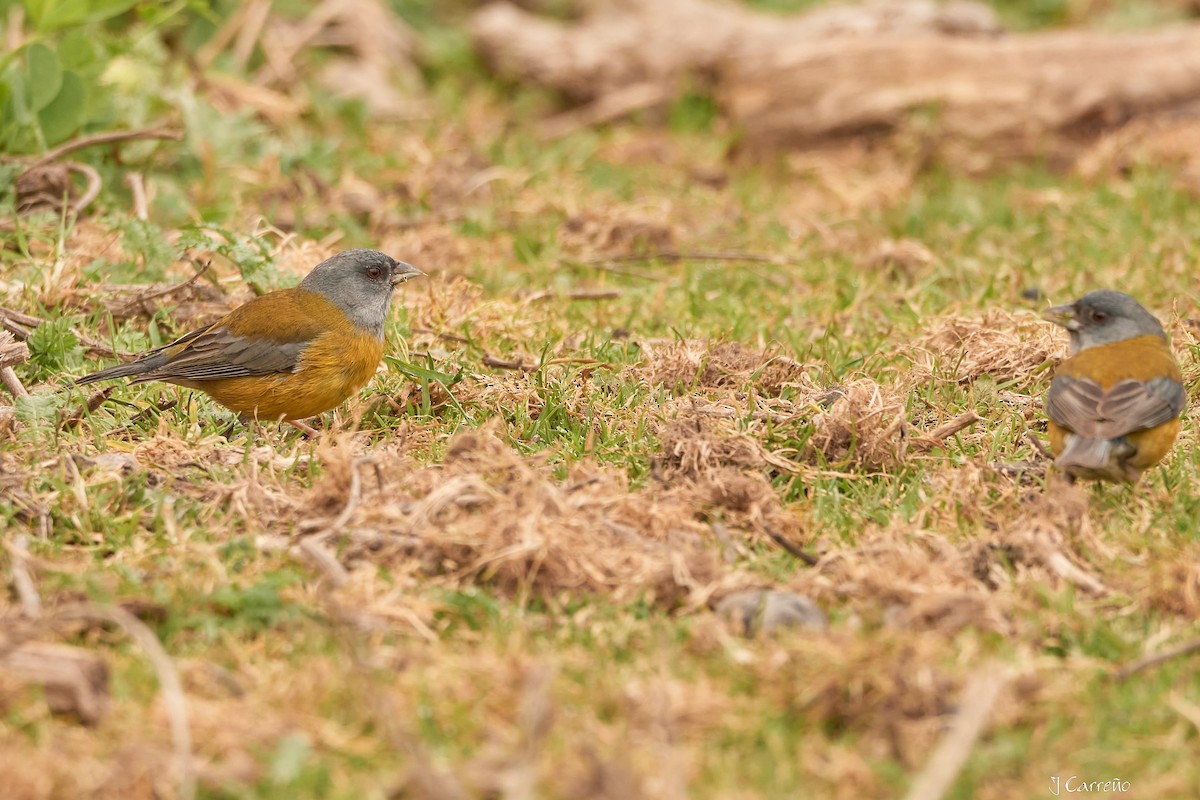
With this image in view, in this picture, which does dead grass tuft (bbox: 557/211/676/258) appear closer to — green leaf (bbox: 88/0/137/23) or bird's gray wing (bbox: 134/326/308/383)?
green leaf (bbox: 88/0/137/23)

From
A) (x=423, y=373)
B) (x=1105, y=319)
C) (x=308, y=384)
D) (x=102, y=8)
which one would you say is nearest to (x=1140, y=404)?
(x=1105, y=319)

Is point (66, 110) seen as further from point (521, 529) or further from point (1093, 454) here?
point (1093, 454)

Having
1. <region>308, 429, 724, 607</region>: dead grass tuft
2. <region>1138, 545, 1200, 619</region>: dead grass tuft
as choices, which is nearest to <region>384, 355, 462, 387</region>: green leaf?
<region>308, 429, 724, 607</region>: dead grass tuft

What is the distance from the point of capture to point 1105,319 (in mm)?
5492

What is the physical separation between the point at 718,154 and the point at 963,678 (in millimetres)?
7085

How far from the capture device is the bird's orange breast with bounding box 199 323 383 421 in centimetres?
570

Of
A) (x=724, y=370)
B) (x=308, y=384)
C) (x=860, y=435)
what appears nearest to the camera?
(x=860, y=435)

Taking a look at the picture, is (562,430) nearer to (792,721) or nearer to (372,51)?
(792,721)

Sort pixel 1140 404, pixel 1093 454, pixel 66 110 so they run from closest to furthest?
pixel 1093 454
pixel 1140 404
pixel 66 110

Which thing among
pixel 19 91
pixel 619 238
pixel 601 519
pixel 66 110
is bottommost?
pixel 619 238

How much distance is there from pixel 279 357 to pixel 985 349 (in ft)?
9.68

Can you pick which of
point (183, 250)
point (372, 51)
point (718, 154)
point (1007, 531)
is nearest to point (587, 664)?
point (1007, 531)
